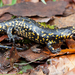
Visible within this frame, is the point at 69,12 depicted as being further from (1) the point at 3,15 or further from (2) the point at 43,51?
(1) the point at 3,15

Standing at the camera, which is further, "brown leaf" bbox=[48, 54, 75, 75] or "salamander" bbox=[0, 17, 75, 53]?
"salamander" bbox=[0, 17, 75, 53]

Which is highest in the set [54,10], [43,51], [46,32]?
[54,10]

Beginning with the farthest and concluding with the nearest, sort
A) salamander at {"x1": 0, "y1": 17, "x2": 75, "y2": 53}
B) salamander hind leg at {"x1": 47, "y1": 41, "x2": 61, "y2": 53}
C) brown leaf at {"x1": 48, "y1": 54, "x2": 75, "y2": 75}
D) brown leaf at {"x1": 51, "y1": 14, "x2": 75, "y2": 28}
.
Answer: brown leaf at {"x1": 51, "y1": 14, "x2": 75, "y2": 28}, salamander at {"x1": 0, "y1": 17, "x2": 75, "y2": 53}, salamander hind leg at {"x1": 47, "y1": 41, "x2": 61, "y2": 53}, brown leaf at {"x1": 48, "y1": 54, "x2": 75, "y2": 75}

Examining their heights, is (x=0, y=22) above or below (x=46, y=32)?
above

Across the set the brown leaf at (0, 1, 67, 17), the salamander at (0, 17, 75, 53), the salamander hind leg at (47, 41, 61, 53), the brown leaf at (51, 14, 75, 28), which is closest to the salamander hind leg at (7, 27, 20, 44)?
the salamander at (0, 17, 75, 53)

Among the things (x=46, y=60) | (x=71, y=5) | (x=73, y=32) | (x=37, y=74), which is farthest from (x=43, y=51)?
(x=71, y=5)

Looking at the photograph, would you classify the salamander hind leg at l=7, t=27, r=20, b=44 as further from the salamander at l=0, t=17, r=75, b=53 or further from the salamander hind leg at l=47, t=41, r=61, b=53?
the salamander hind leg at l=47, t=41, r=61, b=53

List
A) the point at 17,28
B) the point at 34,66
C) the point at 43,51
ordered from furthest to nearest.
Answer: the point at 17,28 → the point at 43,51 → the point at 34,66

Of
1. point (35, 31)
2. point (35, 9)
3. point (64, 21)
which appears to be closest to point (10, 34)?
point (35, 31)
